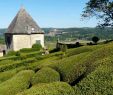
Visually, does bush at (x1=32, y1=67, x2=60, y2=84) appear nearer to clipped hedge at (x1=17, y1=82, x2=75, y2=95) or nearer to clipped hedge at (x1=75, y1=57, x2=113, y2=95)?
clipped hedge at (x1=17, y1=82, x2=75, y2=95)

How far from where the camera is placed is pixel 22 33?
65188mm

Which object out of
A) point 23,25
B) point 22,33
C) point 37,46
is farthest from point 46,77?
point 23,25

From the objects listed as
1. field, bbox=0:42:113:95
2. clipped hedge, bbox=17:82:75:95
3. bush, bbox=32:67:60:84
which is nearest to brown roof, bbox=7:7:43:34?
field, bbox=0:42:113:95

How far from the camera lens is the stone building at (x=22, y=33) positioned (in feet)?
213

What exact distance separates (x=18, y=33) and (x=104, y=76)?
5658cm

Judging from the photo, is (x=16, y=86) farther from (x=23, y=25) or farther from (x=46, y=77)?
(x=23, y=25)

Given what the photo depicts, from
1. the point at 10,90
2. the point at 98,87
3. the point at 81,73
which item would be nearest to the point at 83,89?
the point at 98,87

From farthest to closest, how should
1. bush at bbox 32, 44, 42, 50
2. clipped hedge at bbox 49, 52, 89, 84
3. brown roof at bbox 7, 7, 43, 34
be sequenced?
brown roof at bbox 7, 7, 43, 34 < bush at bbox 32, 44, 42, 50 < clipped hedge at bbox 49, 52, 89, 84

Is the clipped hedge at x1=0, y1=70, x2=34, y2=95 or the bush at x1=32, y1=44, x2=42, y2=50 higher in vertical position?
the clipped hedge at x1=0, y1=70, x2=34, y2=95

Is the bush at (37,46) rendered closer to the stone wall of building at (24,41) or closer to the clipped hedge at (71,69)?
the stone wall of building at (24,41)

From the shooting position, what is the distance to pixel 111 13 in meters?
55.0

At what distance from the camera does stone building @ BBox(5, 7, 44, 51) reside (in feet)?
213

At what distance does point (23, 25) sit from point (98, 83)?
189ft

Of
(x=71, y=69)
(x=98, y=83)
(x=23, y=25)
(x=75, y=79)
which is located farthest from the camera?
(x=23, y=25)
